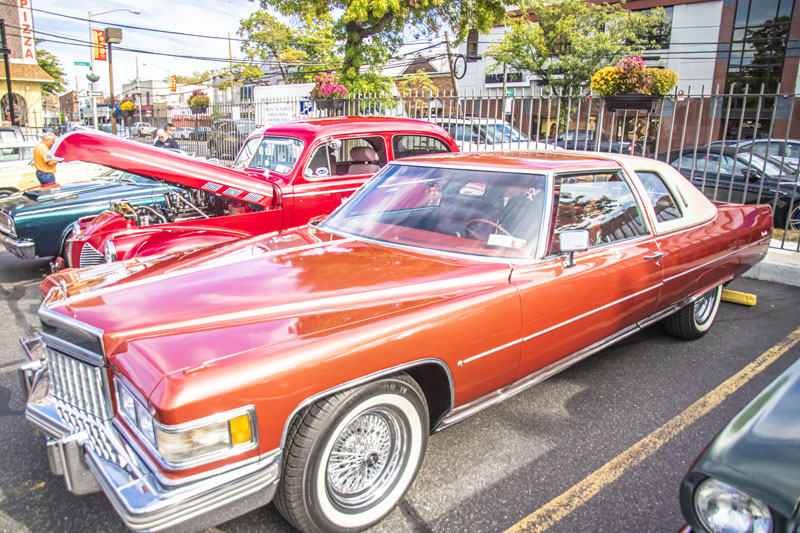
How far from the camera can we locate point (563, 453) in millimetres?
2984

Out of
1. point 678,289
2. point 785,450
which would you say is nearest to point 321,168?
point 678,289

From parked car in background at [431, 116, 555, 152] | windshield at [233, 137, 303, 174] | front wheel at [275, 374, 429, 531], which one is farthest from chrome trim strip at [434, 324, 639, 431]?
parked car in background at [431, 116, 555, 152]

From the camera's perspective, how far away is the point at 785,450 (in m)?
1.50

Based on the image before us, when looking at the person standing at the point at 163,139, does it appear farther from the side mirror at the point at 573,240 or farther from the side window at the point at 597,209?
the side mirror at the point at 573,240

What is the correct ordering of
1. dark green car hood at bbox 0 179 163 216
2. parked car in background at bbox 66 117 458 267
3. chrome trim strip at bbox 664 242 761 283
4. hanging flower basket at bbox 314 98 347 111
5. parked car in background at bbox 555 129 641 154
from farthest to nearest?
1. hanging flower basket at bbox 314 98 347 111
2. parked car in background at bbox 555 129 641 154
3. dark green car hood at bbox 0 179 163 216
4. parked car in background at bbox 66 117 458 267
5. chrome trim strip at bbox 664 242 761 283

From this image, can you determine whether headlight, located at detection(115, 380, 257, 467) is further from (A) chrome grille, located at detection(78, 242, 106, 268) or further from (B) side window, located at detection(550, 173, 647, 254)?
(A) chrome grille, located at detection(78, 242, 106, 268)

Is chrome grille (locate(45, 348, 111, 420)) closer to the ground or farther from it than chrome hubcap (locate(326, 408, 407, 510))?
farther from it

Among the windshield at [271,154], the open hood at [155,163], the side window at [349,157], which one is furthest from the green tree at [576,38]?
the open hood at [155,163]

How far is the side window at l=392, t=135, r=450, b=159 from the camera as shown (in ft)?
21.6

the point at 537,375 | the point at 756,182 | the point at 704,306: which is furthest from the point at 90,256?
the point at 756,182

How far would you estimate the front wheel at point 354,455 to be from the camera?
205 cm

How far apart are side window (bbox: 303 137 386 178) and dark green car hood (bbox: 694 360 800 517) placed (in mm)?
5026

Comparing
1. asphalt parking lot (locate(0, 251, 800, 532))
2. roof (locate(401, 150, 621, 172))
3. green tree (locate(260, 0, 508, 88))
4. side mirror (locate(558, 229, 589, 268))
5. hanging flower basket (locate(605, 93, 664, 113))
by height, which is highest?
green tree (locate(260, 0, 508, 88))

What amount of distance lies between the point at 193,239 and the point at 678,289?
13.0ft
